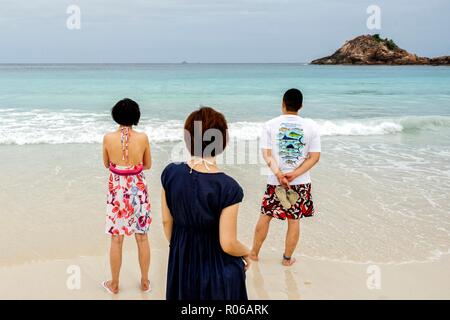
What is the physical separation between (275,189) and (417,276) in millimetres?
1507

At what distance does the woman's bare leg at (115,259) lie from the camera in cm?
348

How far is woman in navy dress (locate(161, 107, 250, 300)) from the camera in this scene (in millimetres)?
2096

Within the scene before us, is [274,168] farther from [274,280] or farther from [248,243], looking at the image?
[248,243]

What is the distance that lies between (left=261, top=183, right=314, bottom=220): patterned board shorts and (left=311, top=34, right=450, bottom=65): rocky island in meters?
90.4

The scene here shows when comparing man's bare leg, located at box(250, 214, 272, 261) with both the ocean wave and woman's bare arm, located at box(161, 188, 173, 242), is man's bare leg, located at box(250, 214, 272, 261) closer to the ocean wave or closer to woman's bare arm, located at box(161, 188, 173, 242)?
woman's bare arm, located at box(161, 188, 173, 242)

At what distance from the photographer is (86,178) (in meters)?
7.01

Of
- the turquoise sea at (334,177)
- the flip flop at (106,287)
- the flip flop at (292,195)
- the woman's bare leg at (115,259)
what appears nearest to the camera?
the woman's bare leg at (115,259)

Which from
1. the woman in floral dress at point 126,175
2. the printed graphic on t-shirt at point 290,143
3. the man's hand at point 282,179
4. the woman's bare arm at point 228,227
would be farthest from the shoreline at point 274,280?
the woman's bare arm at point 228,227

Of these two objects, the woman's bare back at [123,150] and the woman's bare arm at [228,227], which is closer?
the woman's bare arm at [228,227]

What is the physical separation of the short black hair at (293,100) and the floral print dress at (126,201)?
133 cm

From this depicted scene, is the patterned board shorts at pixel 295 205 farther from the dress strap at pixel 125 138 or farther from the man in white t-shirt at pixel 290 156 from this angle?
the dress strap at pixel 125 138

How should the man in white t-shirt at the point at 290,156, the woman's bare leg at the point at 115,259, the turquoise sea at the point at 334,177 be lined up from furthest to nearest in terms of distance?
1. the turquoise sea at the point at 334,177
2. the man in white t-shirt at the point at 290,156
3. the woman's bare leg at the point at 115,259

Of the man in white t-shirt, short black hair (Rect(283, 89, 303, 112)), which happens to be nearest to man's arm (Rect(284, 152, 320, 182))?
the man in white t-shirt

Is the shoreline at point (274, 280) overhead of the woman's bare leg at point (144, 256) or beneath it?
beneath
